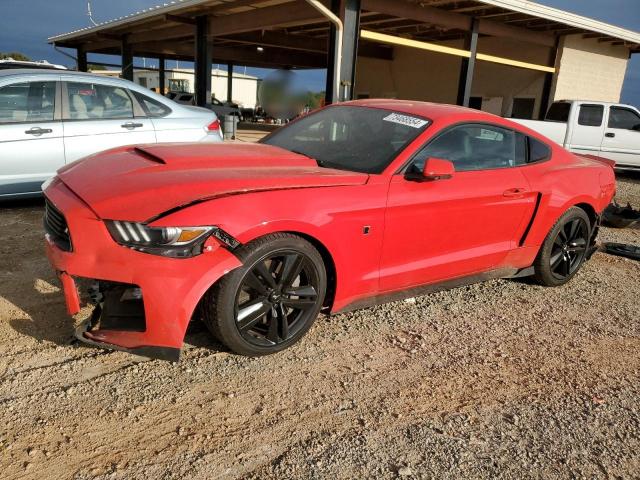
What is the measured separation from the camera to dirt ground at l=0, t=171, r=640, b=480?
7.45 ft

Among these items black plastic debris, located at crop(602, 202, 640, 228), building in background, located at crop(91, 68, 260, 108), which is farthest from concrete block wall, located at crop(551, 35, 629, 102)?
building in background, located at crop(91, 68, 260, 108)

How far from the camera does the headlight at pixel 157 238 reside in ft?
8.50

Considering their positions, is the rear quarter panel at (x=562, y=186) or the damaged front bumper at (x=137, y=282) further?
the rear quarter panel at (x=562, y=186)

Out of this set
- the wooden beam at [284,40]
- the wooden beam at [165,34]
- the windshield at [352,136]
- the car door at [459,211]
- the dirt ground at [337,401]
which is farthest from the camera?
the wooden beam at [284,40]

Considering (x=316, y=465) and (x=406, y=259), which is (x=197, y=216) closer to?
(x=316, y=465)

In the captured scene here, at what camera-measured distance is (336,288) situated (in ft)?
10.5

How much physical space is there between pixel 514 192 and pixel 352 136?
133 cm

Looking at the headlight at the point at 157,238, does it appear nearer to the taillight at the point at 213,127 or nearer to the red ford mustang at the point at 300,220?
the red ford mustang at the point at 300,220

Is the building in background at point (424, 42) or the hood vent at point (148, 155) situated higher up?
the building in background at point (424, 42)

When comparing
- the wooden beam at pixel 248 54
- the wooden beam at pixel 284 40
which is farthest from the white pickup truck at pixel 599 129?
the wooden beam at pixel 248 54

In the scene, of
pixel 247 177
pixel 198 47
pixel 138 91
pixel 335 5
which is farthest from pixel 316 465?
pixel 198 47

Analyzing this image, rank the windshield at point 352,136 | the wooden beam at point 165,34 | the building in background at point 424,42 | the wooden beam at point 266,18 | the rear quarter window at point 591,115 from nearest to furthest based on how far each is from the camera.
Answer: the windshield at point 352,136 → the building in background at point 424,42 → the wooden beam at point 266,18 → the rear quarter window at point 591,115 → the wooden beam at point 165,34

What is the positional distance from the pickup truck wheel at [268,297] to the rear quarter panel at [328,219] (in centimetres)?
9

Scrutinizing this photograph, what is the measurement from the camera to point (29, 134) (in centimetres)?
555
